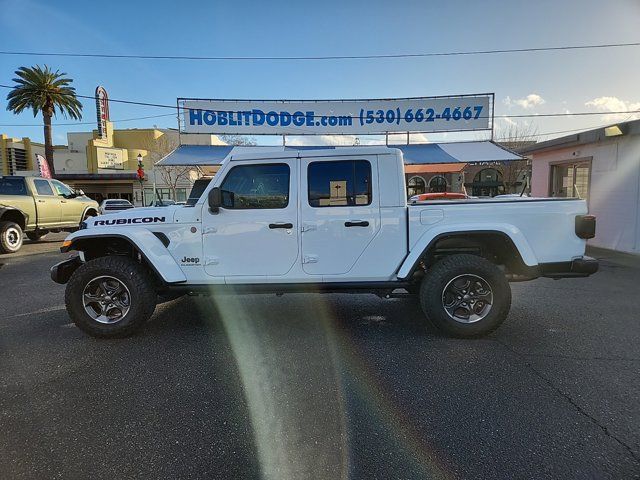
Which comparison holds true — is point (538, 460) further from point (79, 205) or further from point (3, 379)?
point (79, 205)

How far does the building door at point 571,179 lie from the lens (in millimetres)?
12938

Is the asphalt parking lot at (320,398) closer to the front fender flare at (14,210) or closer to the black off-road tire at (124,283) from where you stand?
the black off-road tire at (124,283)

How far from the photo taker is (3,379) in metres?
3.58

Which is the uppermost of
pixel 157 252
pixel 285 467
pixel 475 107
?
pixel 475 107

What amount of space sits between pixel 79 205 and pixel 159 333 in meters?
11.1

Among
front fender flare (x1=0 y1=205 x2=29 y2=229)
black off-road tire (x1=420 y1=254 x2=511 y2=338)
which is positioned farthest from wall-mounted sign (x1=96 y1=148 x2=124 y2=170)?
black off-road tire (x1=420 y1=254 x2=511 y2=338)

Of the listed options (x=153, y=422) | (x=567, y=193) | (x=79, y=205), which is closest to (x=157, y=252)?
(x=153, y=422)

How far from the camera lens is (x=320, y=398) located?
10.5ft

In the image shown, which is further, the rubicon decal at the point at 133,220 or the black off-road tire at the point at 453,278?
the rubicon decal at the point at 133,220

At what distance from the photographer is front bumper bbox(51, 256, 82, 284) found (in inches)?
186

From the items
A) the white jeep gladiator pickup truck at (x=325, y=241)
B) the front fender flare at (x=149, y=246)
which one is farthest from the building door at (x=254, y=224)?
the front fender flare at (x=149, y=246)

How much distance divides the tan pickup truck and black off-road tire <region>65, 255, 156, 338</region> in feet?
28.6

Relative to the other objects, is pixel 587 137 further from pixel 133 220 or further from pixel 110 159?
pixel 110 159

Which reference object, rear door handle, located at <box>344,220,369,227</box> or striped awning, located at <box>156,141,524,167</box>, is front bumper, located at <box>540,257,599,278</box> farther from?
striped awning, located at <box>156,141,524,167</box>
